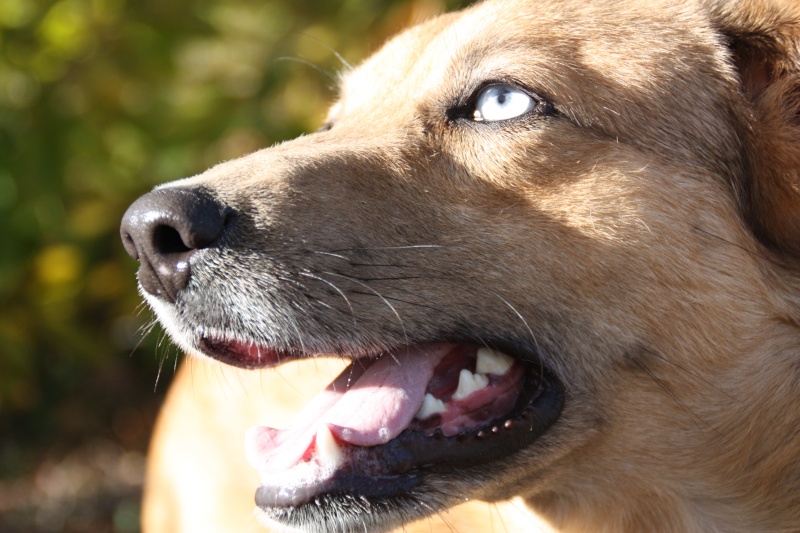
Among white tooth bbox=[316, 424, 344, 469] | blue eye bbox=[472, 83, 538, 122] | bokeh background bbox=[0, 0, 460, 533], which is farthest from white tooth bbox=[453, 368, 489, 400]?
bokeh background bbox=[0, 0, 460, 533]

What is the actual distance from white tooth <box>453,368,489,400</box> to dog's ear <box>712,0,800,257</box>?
867 millimetres

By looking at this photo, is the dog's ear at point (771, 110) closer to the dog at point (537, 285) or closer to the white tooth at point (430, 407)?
the dog at point (537, 285)

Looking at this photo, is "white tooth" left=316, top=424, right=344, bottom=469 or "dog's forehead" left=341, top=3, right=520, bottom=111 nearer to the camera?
"white tooth" left=316, top=424, right=344, bottom=469

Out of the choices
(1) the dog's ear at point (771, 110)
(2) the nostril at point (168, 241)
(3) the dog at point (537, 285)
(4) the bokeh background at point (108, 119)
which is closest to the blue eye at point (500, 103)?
(3) the dog at point (537, 285)

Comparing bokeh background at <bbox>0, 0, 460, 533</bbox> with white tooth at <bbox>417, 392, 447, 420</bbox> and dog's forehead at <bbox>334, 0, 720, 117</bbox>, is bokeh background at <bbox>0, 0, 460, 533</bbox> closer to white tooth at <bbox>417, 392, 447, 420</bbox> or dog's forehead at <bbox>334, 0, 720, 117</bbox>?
dog's forehead at <bbox>334, 0, 720, 117</bbox>

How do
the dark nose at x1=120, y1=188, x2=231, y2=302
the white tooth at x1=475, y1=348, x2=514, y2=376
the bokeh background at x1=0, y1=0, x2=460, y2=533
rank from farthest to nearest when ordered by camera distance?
1. the bokeh background at x1=0, y1=0, x2=460, y2=533
2. the white tooth at x1=475, y1=348, x2=514, y2=376
3. the dark nose at x1=120, y1=188, x2=231, y2=302

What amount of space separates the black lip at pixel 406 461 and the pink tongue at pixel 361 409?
0.04 m

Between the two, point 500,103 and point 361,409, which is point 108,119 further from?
point 361,409

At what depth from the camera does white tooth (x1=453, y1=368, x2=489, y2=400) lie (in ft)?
8.54

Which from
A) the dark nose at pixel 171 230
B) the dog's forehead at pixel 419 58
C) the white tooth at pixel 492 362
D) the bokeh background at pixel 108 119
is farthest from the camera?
the bokeh background at pixel 108 119

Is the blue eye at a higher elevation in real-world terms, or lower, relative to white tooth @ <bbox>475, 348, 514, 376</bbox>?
higher

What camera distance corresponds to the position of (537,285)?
257cm

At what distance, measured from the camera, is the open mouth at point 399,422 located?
2.43 meters

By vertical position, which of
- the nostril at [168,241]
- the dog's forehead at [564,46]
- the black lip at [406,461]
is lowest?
the black lip at [406,461]
